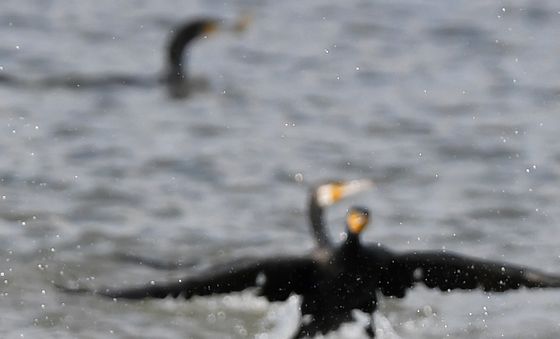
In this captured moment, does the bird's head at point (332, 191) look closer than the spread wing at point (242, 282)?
No

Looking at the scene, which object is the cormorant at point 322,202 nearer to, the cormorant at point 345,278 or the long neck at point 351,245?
the cormorant at point 345,278

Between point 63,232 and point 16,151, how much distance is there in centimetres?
199

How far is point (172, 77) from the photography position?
15.9 meters

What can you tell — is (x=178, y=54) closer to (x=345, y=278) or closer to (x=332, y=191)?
(x=332, y=191)

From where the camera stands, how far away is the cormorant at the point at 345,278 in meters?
8.88

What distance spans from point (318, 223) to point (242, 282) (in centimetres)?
117

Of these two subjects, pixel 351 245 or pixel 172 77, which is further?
pixel 172 77

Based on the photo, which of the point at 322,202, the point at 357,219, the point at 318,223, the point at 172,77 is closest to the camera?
the point at 357,219

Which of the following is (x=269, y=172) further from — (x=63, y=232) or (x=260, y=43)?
(x=260, y=43)

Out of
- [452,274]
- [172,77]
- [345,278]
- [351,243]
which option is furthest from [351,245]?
[172,77]

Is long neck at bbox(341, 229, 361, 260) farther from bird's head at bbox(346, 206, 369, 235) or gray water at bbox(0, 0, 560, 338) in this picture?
gray water at bbox(0, 0, 560, 338)

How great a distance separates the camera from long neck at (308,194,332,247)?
32.5 feet

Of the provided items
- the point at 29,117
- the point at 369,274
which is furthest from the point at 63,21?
the point at 369,274

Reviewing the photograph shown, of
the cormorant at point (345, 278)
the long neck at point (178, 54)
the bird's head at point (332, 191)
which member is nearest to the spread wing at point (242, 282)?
the cormorant at point (345, 278)
